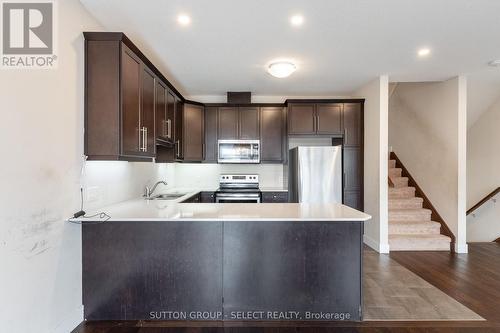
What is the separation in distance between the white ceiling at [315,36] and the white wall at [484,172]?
1451 mm

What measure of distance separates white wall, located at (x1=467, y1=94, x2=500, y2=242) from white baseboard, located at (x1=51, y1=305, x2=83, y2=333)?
21.8 feet

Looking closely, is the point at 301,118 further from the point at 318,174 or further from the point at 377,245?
the point at 377,245

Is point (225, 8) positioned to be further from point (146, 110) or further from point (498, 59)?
point (498, 59)

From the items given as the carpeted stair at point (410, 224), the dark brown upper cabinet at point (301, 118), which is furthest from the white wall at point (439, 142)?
the dark brown upper cabinet at point (301, 118)

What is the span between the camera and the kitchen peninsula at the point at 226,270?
84.2 inches

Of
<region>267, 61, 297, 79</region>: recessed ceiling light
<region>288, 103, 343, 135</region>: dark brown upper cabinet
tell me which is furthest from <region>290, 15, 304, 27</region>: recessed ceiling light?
<region>288, 103, 343, 135</region>: dark brown upper cabinet

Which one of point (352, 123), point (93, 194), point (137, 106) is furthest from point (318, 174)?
point (93, 194)

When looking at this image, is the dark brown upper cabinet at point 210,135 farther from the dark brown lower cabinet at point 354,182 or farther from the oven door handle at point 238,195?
the dark brown lower cabinet at point 354,182

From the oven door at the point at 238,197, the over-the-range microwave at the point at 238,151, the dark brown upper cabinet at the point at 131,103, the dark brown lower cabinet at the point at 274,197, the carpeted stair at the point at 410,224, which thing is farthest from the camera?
the over-the-range microwave at the point at 238,151

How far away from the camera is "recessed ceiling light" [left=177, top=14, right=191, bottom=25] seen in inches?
89.4

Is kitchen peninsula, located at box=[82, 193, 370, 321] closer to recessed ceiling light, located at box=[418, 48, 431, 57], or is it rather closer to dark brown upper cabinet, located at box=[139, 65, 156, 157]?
dark brown upper cabinet, located at box=[139, 65, 156, 157]

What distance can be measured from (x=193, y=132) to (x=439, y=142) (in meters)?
4.19

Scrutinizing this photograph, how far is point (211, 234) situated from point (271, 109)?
3.02m

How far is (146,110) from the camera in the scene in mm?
2633
